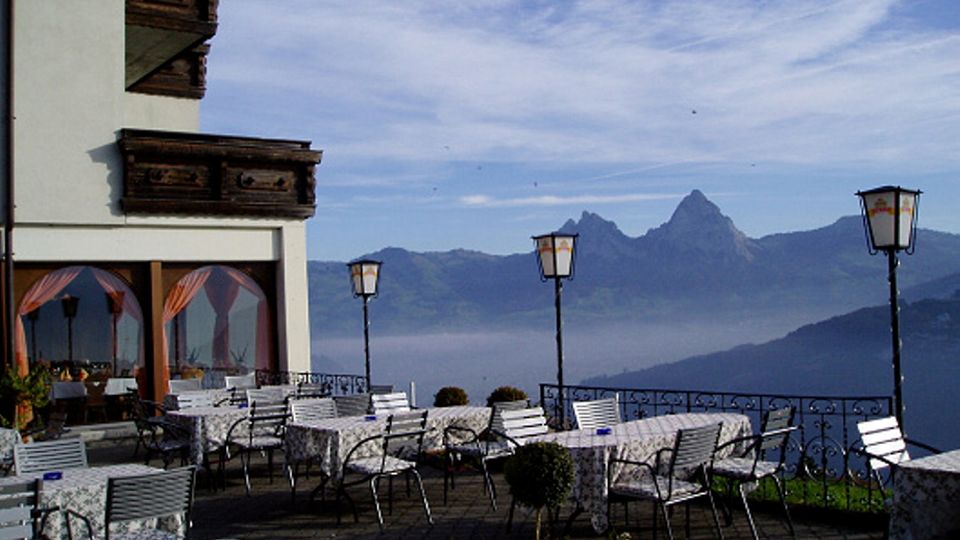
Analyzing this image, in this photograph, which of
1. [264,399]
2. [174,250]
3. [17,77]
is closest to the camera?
[264,399]

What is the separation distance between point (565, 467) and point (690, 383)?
163 m

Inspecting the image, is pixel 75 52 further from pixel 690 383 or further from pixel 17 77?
pixel 690 383

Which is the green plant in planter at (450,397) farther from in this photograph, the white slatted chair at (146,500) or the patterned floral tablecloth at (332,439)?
the white slatted chair at (146,500)

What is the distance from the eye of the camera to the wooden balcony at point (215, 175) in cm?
1588

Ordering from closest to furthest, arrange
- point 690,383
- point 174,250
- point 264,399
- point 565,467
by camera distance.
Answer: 1. point 565,467
2. point 264,399
3. point 174,250
4. point 690,383

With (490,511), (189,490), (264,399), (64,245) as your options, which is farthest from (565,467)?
(64,245)

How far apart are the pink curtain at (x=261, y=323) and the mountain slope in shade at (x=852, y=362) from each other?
4349 inches

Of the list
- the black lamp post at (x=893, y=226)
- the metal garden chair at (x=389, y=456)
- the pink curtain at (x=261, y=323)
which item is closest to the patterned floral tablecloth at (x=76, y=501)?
the metal garden chair at (x=389, y=456)

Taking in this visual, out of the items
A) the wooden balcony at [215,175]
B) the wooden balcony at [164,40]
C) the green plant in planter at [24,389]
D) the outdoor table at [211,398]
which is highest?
the wooden balcony at [164,40]

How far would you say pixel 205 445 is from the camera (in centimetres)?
1100

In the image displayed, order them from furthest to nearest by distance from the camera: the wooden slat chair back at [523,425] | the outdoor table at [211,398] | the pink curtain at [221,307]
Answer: the pink curtain at [221,307] → the outdoor table at [211,398] → the wooden slat chair back at [523,425]

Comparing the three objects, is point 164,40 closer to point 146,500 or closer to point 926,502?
point 146,500

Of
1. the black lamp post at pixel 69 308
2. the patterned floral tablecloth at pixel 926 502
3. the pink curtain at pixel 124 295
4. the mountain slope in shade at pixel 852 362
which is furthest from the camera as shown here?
the mountain slope in shade at pixel 852 362

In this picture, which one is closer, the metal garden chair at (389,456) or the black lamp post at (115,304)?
the metal garden chair at (389,456)
